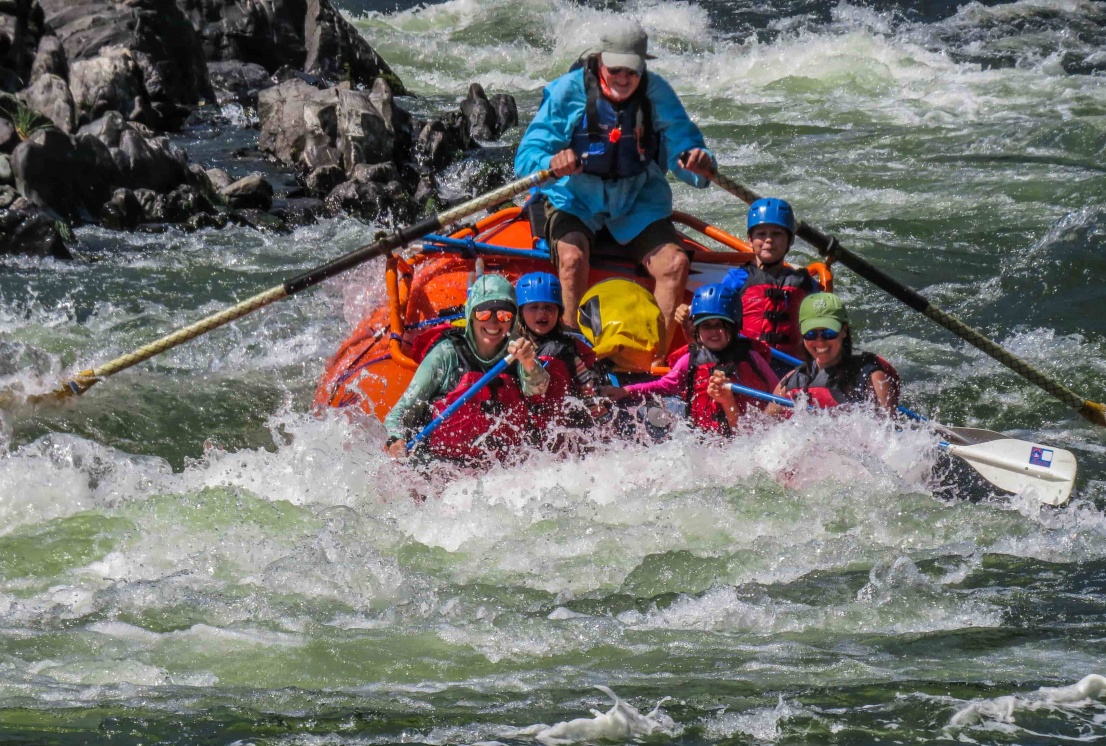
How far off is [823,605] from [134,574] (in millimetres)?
2564

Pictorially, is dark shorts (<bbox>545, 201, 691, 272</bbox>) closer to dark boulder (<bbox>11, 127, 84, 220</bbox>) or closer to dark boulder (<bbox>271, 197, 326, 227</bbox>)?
dark boulder (<bbox>271, 197, 326, 227</bbox>)

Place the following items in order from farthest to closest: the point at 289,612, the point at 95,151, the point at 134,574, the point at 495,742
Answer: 1. the point at 95,151
2. the point at 134,574
3. the point at 289,612
4. the point at 495,742

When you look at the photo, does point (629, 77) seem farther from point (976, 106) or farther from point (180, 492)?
point (976, 106)

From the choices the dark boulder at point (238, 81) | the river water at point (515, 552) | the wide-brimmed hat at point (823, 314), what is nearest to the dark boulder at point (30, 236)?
the river water at point (515, 552)

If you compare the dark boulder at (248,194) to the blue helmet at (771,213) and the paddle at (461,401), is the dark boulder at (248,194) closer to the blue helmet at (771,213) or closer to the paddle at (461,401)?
the blue helmet at (771,213)

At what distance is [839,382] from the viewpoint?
19.9 ft

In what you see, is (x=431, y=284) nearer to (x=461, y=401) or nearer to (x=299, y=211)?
(x=461, y=401)

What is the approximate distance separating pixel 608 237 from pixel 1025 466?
2.26m

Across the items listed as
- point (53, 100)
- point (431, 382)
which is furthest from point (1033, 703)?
point (53, 100)

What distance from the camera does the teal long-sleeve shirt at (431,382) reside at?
599cm

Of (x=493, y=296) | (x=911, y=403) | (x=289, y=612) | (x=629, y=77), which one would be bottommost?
(x=911, y=403)

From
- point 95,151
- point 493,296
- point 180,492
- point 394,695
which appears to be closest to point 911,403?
point 493,296

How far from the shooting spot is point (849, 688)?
163 inches

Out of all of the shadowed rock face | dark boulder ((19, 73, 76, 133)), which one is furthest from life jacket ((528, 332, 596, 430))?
the shadowed rock face
